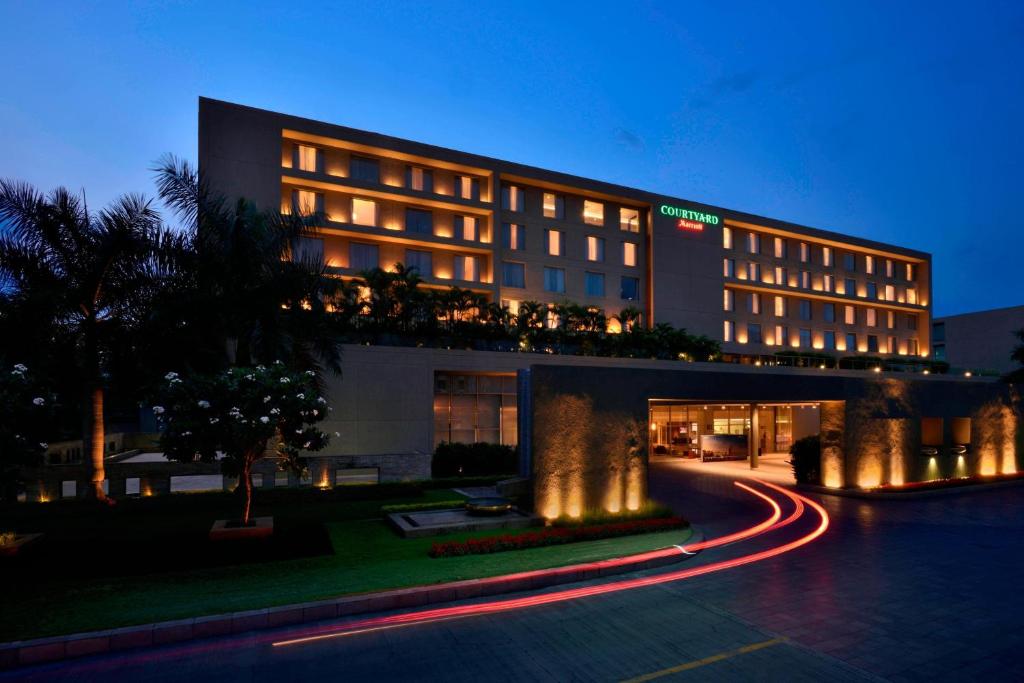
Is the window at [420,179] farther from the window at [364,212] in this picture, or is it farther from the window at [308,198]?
the window at [308,198]

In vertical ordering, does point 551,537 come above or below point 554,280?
below

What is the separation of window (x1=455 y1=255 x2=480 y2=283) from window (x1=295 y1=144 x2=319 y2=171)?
10742 millimetres

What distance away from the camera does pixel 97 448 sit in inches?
699

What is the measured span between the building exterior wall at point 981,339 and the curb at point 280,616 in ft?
232

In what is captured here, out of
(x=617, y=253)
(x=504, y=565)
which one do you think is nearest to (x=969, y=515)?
(x=504, y=565)

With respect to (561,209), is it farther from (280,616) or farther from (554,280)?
(280,616)

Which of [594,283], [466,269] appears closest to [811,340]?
[594,283]

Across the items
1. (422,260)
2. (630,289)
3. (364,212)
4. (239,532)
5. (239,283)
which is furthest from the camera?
(630,289)

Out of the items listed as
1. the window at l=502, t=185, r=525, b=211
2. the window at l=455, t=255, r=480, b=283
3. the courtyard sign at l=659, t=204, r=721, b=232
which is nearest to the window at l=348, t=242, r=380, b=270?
the window at l=455, t=255, r=480, b=283

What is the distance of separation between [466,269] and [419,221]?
4.50 metres

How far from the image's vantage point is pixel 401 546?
1366cm

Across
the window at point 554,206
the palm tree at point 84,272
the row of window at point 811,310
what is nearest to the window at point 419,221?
the window at point 554,206

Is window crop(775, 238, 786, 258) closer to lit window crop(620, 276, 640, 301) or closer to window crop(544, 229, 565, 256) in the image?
lit window crop(620, 276, 640, 301)

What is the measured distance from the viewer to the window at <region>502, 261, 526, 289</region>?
135 ft
